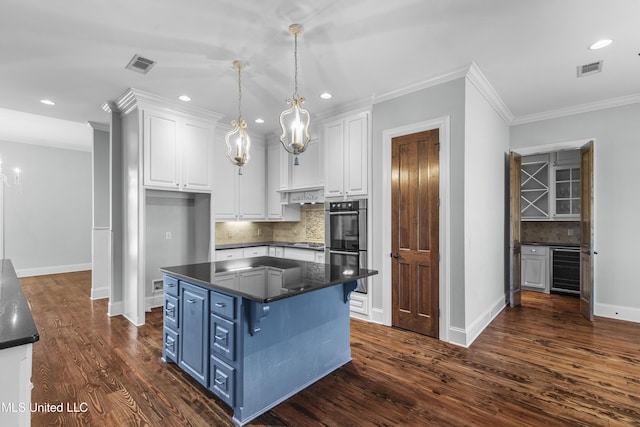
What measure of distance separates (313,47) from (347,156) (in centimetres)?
166

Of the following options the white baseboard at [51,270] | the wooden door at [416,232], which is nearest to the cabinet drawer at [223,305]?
the wooden door at [416,232]

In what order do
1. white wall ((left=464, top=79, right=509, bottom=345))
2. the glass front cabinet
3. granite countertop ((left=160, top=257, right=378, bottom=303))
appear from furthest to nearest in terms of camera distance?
1. the glass front cabinet
2. white wall ((left=464, top=79, right=509, bottom=345))
3. granite countertop ((left=160, top=257, right=378, bottom=303))

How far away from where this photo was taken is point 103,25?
257 centimetres

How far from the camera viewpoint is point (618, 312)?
14.0ft

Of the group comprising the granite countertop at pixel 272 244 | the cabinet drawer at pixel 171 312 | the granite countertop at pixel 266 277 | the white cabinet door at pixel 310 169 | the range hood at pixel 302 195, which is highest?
the white cabinet door at pixel 310 169

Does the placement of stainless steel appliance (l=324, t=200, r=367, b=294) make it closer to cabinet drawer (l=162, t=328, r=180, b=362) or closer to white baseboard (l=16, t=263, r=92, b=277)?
cabinet drawer (l=162, t=328, r=180, b=362)

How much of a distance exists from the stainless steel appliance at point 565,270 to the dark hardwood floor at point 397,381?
4.82 ft

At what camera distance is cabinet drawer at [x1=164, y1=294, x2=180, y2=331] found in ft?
8.91

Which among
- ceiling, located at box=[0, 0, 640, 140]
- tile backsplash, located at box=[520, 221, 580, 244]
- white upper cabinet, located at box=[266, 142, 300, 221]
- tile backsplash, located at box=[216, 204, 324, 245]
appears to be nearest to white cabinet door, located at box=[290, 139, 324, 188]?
white upper cabinet, located at box=[266, 142, 300, 221]

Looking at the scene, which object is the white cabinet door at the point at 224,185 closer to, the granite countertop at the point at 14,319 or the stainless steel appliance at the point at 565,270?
the granite countertop at the point at 14,319

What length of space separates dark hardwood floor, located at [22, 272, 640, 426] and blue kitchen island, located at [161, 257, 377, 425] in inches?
5.3

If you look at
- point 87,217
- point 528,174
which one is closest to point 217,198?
point 87,217

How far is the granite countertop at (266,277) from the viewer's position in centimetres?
197

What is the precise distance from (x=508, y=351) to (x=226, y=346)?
9.27 ft
